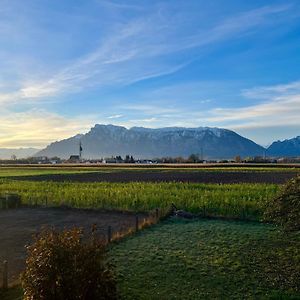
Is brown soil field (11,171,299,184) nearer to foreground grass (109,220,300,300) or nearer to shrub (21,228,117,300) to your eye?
foreground grass (109,220,300,300)

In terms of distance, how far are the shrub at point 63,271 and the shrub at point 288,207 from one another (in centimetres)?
723

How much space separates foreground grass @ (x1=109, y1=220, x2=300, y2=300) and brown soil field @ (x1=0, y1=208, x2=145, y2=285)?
3.78m

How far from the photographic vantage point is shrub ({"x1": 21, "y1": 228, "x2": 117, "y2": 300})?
875 cm

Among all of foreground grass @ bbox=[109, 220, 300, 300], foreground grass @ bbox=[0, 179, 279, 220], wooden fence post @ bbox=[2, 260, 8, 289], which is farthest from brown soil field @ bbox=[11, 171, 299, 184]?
wooden fence post @ bbox=[2, 260, 8, 289]

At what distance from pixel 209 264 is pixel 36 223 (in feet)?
47.2

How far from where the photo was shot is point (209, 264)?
14688mm

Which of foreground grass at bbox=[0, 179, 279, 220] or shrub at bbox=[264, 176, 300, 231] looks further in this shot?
foreground grass at bbox=[0, 179, 279, 220]

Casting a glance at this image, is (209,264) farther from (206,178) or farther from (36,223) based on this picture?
(206,178)

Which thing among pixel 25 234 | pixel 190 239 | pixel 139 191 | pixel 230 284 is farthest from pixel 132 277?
pixel 139 191

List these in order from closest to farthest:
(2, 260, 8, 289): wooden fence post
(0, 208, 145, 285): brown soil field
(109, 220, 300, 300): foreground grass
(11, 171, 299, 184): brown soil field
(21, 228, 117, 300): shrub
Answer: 1. (21, 228, 117, 300): shrub
2. (109, 220, 300, 300): foreground grass
3. (2, 260, 8, 289): wooden fence post
4. (0, 208, 145, 285): brown soil field
5. (11, 171, 299, 184): brown soil field

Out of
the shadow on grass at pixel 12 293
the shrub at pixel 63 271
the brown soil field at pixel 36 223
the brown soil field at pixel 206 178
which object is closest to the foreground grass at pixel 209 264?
the shrub at pixel 63 271

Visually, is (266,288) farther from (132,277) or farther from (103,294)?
(103,294)

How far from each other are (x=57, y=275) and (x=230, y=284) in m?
5.96

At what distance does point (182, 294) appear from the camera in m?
11.8
